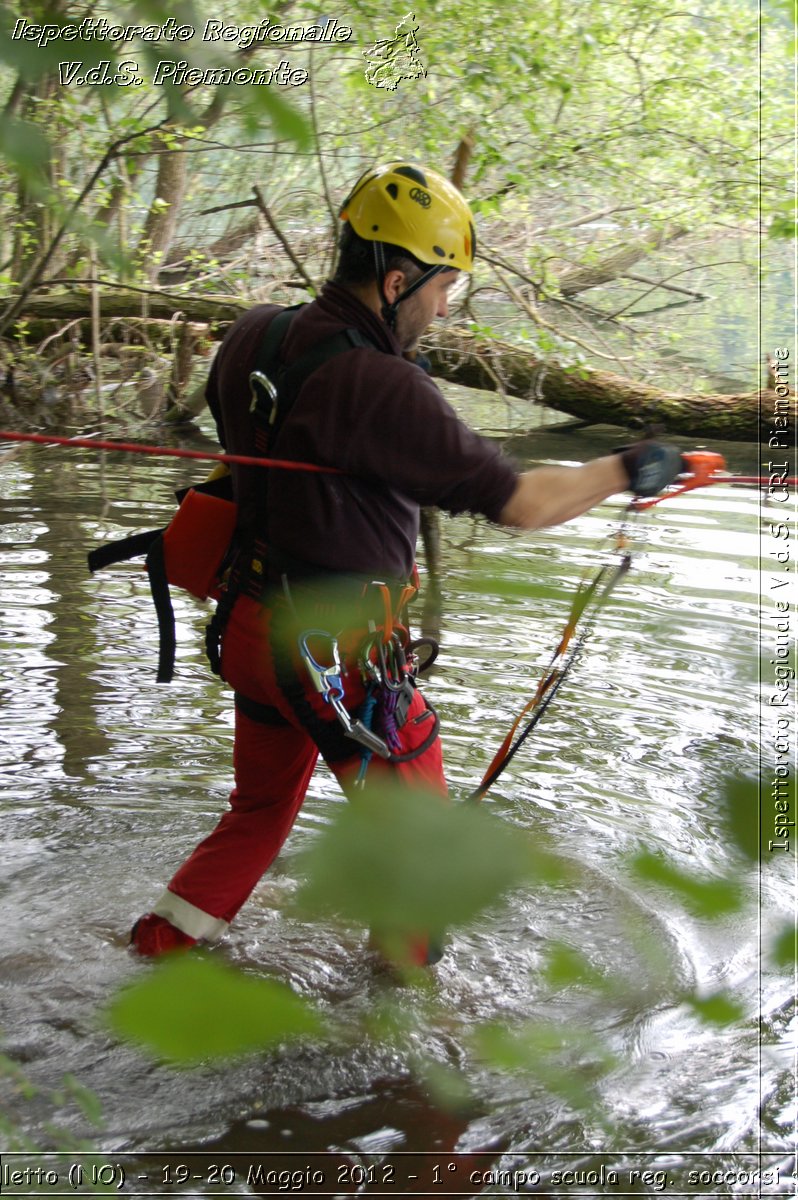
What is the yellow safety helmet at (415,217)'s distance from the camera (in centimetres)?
266

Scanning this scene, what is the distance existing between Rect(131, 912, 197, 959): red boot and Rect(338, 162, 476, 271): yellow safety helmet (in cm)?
194

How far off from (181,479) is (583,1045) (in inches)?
393

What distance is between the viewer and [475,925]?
0.93m

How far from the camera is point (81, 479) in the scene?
34.2 ft

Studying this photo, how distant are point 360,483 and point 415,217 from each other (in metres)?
0.62

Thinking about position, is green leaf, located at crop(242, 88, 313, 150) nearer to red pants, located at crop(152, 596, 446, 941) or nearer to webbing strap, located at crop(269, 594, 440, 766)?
webbing strap, located at crop(269, 594, 440, 766)

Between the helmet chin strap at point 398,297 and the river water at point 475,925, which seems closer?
the river water at point 475,925

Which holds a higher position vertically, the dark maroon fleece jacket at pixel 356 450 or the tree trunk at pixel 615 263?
the tree trunk at pixel 615 263

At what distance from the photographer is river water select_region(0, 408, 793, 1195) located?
127cm

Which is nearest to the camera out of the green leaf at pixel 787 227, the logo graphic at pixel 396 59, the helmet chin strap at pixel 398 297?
the helmet chin strap at pixel 398 297

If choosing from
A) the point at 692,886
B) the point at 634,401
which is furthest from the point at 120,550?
the point at 634,401

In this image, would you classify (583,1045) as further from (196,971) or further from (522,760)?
(522,760)

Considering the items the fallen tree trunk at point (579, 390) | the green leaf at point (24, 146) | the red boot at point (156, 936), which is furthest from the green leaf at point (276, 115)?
the fallen tree trunk at point (579, 390)

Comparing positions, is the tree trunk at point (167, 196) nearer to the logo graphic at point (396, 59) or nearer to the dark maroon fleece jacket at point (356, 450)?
the logo graphic at point (396, 59)
